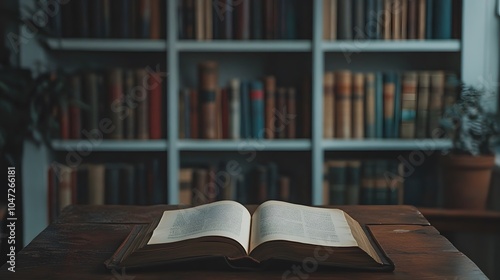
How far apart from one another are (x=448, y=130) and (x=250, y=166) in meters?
0.80

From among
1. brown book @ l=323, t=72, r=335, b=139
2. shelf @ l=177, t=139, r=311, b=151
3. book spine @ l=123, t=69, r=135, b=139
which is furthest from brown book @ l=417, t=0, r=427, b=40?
book spine @ l=123, t=69, r=135, b=139

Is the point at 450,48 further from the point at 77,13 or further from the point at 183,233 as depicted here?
the point at 183,233

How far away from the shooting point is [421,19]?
109 inches

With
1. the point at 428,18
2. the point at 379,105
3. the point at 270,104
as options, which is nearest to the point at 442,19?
the point at 428,18

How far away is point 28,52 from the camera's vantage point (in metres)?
2.76

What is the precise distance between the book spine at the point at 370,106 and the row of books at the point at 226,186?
14.2 inches

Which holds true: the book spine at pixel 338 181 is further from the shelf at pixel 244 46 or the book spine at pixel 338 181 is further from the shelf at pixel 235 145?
the shelf at pixel 244 46

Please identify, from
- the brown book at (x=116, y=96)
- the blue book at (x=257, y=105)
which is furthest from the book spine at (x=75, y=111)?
the blue book at (x=257, y=105)

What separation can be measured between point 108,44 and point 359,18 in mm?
938

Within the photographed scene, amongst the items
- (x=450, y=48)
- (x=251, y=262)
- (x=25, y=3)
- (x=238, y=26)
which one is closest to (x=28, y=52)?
(x=25, y=3)

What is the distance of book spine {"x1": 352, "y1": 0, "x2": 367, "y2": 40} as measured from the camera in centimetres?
276

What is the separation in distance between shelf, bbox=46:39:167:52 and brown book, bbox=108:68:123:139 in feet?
0.32

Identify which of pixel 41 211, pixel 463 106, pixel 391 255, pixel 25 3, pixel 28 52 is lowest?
pixel 41 211

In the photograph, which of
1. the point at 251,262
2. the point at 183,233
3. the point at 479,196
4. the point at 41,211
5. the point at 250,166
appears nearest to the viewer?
the point at 251,262
